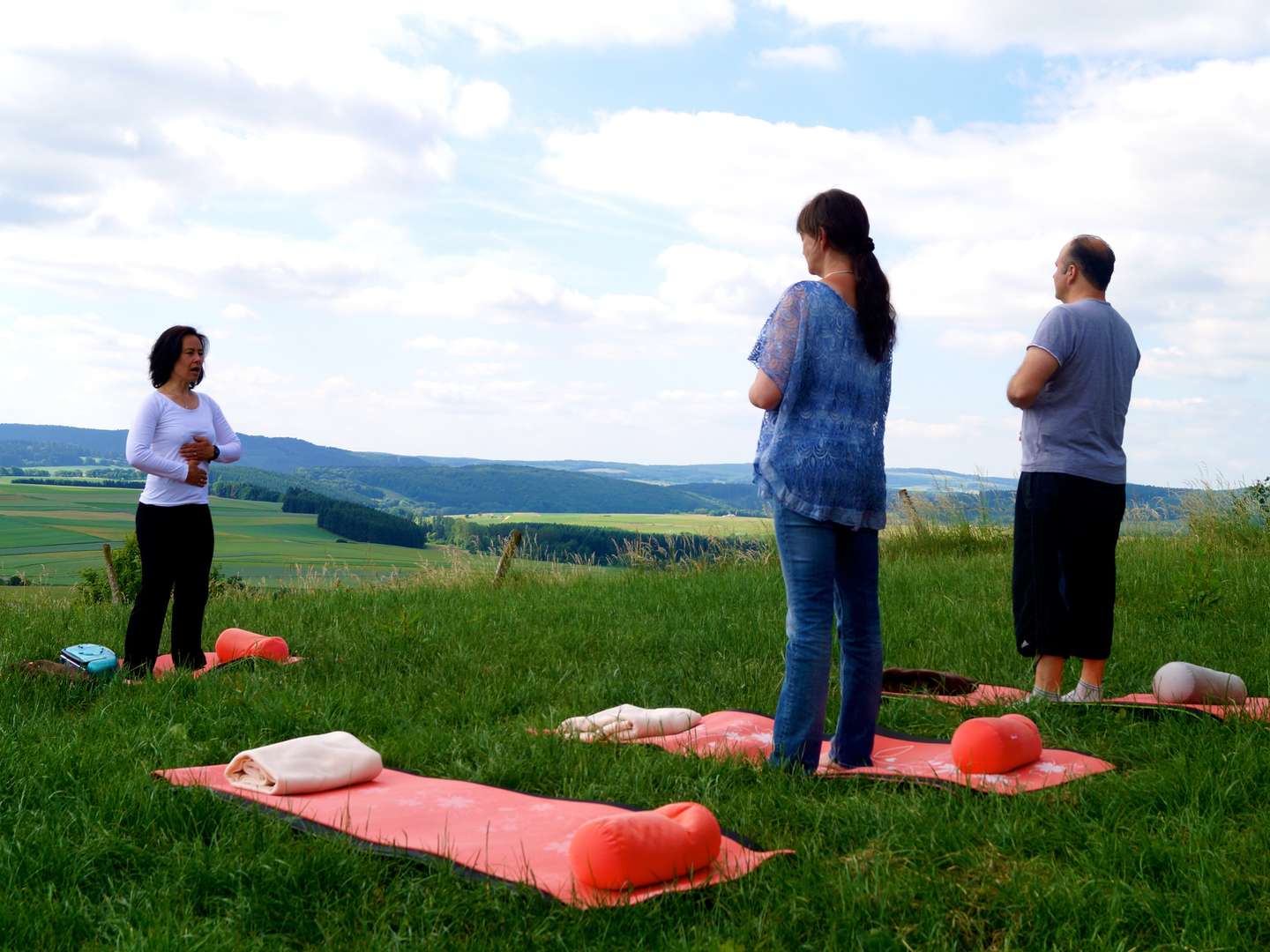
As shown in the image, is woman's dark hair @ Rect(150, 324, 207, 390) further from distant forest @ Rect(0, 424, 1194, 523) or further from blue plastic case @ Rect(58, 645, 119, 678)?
distant forest @ Rect(0, 424, 1194, 523)

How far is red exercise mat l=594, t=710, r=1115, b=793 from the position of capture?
12.1 feet

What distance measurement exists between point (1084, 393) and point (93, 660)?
5.12 meters

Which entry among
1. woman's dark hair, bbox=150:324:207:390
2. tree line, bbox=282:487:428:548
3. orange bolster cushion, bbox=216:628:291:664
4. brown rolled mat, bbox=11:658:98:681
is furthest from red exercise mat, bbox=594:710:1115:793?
tree line, bbox=282:487:428:548

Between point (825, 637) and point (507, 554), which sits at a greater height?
point (825, 637)

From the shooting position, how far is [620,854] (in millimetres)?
2758

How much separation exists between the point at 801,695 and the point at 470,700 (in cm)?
188

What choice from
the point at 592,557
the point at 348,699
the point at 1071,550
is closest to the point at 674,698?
the point at 348,699

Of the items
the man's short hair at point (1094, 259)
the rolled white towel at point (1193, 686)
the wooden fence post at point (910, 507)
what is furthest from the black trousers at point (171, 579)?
the wooden fence post at point (910, 507)

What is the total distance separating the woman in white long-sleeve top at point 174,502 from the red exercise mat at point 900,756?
3.16 metres

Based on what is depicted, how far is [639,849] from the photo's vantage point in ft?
9.09

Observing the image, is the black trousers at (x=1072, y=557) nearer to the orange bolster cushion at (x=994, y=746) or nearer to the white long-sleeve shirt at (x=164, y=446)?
the orange bolster cushion at (x=994, y=746)

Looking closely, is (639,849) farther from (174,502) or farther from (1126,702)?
(174,502)

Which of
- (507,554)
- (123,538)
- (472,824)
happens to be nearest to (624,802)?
(472,824)

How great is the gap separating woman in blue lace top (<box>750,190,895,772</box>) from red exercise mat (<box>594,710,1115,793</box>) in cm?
18
